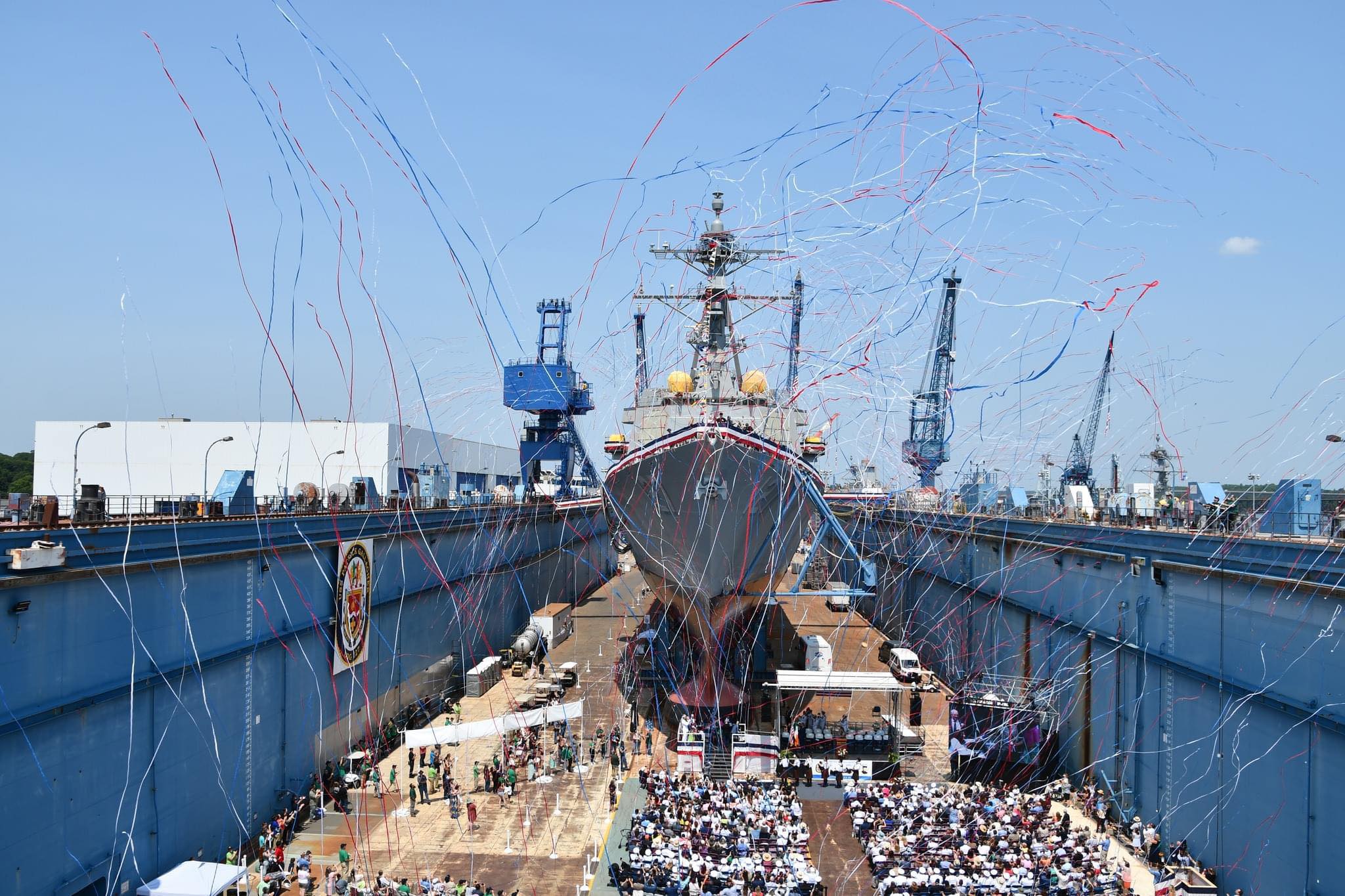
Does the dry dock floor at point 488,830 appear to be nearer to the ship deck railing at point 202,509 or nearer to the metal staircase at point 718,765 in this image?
the metal staircase at point 718,765

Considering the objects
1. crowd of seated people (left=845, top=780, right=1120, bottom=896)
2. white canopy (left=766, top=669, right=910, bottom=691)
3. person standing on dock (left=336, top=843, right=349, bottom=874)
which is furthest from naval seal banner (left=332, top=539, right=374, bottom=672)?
crowd of seated people (left=845, top=780, right=1120, bottom=896)

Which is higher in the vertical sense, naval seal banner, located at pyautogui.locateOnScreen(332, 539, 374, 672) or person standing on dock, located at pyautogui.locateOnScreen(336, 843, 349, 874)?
naval seal banner, located at pyautogui.locateOnScreen(332, 539, 374, 672)

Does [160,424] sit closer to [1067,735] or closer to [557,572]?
[557,572]

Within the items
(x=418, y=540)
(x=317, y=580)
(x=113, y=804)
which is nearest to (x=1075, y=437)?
(x=418, y=540)

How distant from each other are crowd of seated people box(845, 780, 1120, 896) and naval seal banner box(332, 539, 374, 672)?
12.8 metres

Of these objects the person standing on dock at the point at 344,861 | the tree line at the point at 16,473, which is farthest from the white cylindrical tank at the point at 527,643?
the tree line at the point at 16,473

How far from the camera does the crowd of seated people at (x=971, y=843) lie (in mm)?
15375

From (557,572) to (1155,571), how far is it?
115 feet

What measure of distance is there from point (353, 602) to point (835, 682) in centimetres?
1260

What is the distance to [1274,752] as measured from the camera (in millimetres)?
14992

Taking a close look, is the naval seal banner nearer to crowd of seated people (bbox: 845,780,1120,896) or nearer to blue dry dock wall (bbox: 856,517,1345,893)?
crowd of seated people (bbox: 845,780,1120,896)

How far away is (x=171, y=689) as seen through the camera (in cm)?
1589

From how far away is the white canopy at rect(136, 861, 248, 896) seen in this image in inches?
573

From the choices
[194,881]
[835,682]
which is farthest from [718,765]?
[194,881]
